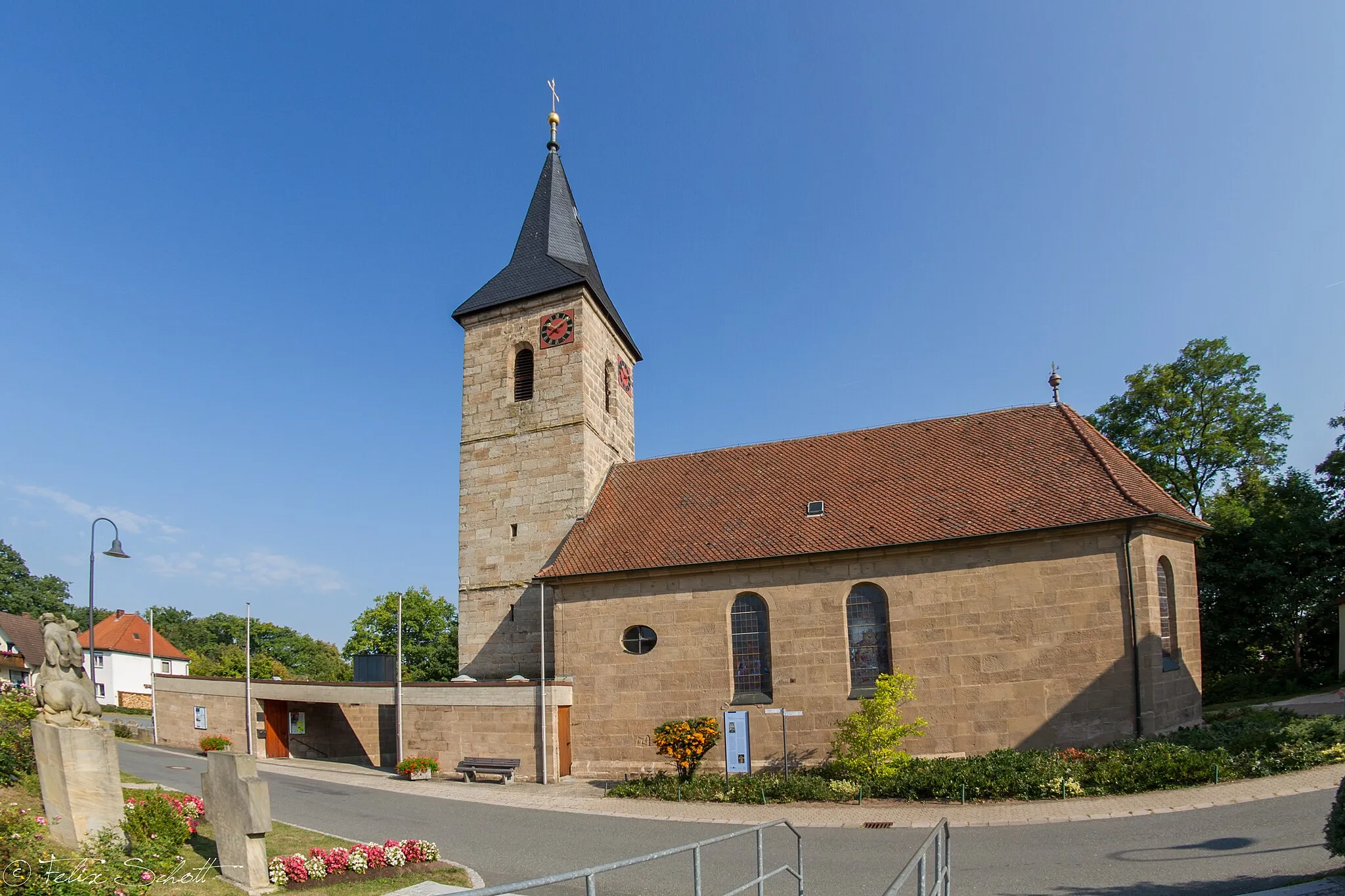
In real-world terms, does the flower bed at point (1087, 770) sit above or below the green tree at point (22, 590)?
below

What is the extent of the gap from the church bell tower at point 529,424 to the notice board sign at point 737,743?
7000 mm

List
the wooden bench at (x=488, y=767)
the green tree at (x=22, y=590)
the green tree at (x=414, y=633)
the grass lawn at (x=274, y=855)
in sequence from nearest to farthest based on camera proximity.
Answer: the grass lawn at (x=274, y=855) < the wooden bench at (x=488, y=767) < the green tree at (x=414, y=633) < the green tree at (x=22, y=590)

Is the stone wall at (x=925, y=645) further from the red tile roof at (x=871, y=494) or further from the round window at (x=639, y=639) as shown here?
the red tile roof at (x=871, y=494)

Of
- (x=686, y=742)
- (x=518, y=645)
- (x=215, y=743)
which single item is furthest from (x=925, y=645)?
(x=215, y=743)

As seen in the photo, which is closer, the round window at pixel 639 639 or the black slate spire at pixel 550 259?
the round window at pixel 639 639

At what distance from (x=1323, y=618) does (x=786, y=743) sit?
25.0 meters

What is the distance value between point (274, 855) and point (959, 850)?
374 inches

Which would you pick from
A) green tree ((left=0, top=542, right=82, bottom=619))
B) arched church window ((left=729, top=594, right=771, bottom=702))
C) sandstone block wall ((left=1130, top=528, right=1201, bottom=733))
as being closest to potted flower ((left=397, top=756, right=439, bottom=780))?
arched church window ((left=729, top=594, right=771, bottom=702))

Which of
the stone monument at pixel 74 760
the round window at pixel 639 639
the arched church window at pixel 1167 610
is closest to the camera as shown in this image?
the stone monument at pixel 74 760

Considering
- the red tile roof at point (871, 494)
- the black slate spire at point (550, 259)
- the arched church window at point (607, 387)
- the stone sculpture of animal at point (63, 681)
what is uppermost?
the black slate spire at point (550, 259)

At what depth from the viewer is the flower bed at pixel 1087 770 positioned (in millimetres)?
14234

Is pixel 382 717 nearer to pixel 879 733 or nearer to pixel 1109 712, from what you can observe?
pixel 879 733

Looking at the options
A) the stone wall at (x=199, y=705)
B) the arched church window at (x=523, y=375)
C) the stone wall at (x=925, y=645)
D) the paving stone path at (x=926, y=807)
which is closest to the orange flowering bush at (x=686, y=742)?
the stone wall at (x=925, y=645)

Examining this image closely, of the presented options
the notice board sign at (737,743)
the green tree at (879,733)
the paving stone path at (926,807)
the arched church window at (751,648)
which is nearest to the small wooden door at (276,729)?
the paving stone path at (926,807)
